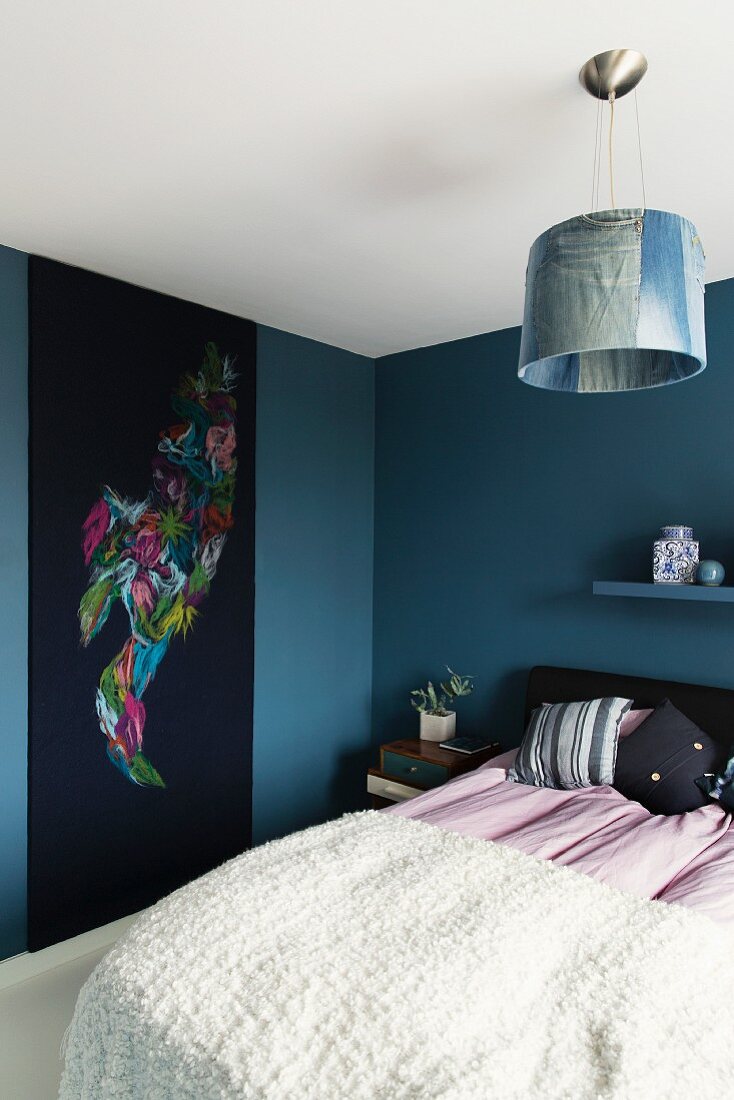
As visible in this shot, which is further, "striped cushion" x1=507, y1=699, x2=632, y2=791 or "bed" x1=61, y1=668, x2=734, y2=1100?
"striped cushion" x1=507, y1=699, x2=632, y2=791

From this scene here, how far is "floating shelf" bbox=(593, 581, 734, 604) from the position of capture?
9.22 ft

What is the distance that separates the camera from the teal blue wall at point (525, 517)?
313cm

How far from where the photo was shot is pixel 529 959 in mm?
1645

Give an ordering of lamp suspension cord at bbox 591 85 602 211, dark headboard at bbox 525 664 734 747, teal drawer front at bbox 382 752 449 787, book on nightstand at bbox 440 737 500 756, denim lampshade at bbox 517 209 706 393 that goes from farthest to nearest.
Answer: book on nightstand at bbox 440 737 500 756 → teal drawer front at bbox 382 752 449 787 → dark headboard at bbox 525 664 734 747 → lamp suspension cord at bbox 591 85 602 211 → denim lampshade at bbox 517 209 706 393

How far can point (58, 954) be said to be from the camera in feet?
9.68

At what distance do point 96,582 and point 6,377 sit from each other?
2.65 feet

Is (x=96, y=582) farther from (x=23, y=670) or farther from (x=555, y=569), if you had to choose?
(x=555, y=569)

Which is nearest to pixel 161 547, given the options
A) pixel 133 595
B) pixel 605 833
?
pixel 133 595

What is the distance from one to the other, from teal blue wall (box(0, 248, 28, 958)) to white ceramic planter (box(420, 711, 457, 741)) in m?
1.78

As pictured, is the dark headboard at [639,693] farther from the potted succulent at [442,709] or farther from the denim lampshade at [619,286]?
the denim lampshade at [619,286]

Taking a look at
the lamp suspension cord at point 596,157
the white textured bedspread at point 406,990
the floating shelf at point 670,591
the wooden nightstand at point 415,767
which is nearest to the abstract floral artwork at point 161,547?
the wooden nightstand at point 415,767

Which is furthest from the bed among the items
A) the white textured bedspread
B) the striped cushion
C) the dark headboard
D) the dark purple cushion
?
the dark headboard

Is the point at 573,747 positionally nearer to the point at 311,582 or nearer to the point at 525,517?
the point at 525,517

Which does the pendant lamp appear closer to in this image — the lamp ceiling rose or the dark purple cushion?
the lamp ceiling rose
